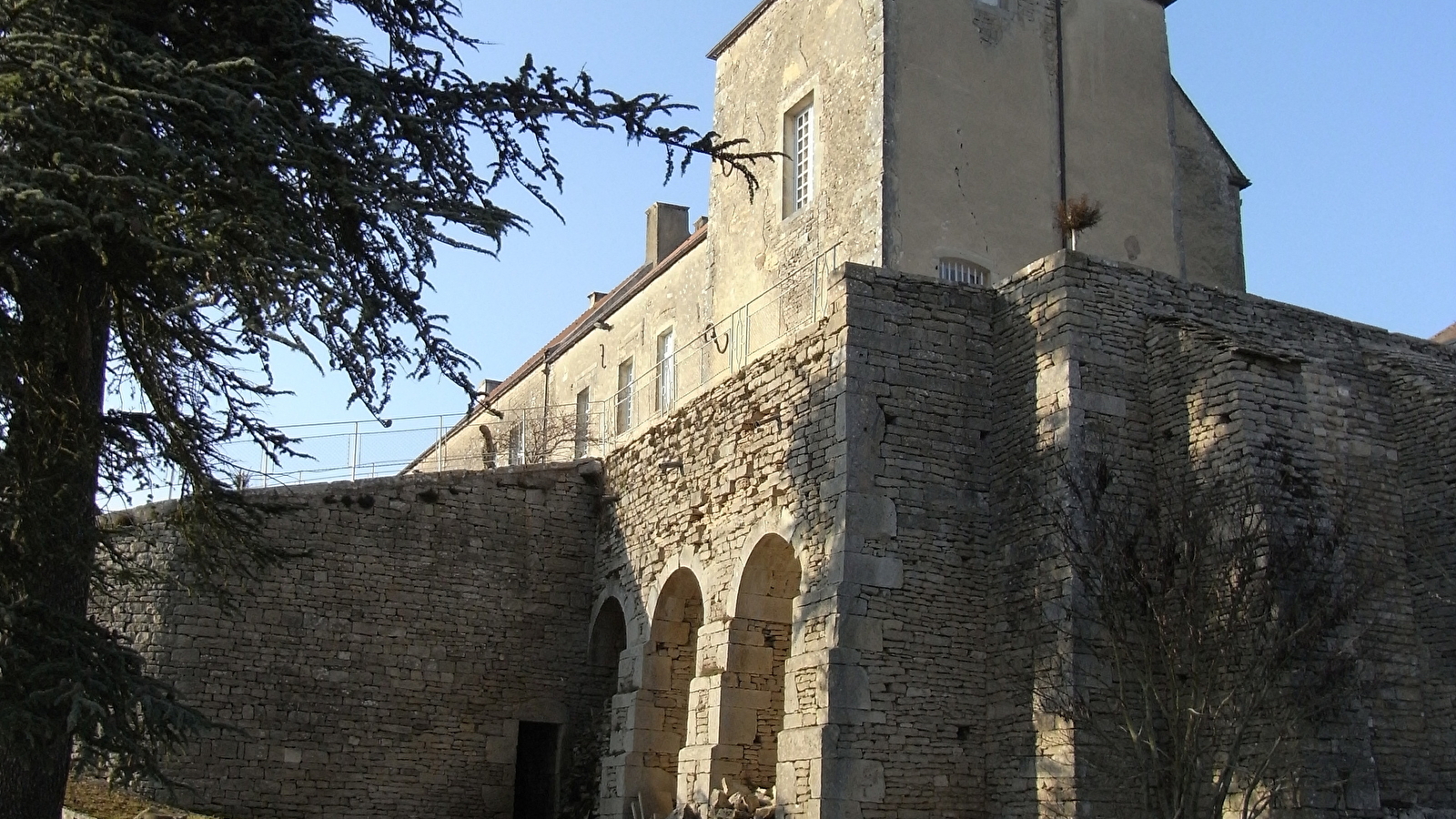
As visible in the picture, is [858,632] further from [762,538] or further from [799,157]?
[799,157]

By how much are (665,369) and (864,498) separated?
11.3 meters

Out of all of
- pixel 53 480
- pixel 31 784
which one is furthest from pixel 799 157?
pixel 31 784

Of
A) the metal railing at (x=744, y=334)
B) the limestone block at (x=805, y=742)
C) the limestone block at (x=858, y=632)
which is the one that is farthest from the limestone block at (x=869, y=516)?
the metal railing at (x=744, y=334)

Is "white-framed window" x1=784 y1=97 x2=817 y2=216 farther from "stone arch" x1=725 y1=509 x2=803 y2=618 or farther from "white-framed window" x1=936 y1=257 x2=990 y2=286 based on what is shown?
"stone arch" x1=725 y1=509 x2=803 y2=618

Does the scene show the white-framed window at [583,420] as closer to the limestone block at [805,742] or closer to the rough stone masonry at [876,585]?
the rough stone masonry at [876,585]

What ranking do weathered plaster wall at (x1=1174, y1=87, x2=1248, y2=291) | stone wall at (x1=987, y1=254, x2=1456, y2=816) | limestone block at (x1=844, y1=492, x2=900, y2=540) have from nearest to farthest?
stone wall at (x1=987, y1=254, x2=1456, y2=816), limestone block at (x1=844, y1=492, x2=900, y2=540), weathered plaster wall at (x1=1174, y1=87, x2=1248, y2=291)

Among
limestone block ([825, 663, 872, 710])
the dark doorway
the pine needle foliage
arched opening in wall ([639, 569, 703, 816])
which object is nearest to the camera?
the pine needle foliage

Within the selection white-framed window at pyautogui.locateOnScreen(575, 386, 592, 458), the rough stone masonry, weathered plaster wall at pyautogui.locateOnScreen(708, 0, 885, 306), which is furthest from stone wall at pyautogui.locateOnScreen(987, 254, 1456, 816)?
white-framed window at pyautogui.locateOnScreen(575, 386, 592, 458)

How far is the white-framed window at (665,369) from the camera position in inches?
981

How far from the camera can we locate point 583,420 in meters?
28.9

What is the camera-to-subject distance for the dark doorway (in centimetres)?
2050

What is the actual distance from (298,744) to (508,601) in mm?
3133

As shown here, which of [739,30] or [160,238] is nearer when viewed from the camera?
[160,238]

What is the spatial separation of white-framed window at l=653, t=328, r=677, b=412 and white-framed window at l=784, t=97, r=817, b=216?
424 cm
